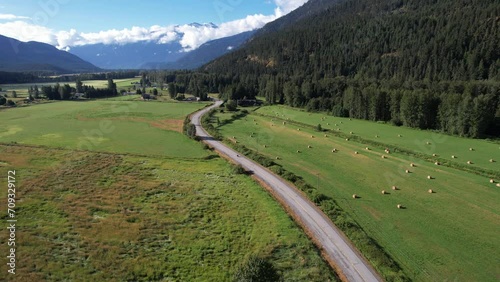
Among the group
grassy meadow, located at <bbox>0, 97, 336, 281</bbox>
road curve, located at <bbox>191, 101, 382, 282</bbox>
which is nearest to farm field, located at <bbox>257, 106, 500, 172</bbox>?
road curve, located at <bbox>191, 101, 382, 282</bbox>

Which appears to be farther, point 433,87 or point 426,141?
point 433,87

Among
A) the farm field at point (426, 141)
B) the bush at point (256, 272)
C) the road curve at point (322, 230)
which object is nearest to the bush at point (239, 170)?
the road curve at point (322, 230)

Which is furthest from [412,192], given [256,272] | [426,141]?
[426,141]

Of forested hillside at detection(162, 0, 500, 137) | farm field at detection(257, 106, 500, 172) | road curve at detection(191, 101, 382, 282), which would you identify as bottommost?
road curve at detection(191, 101, 382, 282)

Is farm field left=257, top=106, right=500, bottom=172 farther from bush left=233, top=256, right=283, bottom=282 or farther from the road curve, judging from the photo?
bush left=233, top=256, right=283, bottom=282

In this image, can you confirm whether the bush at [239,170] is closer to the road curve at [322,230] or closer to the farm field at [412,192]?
the road curve at [322,230]

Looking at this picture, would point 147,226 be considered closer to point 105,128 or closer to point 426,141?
point 426,141
